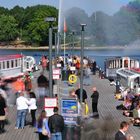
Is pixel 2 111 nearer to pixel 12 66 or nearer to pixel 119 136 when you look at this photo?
pixel 119 136

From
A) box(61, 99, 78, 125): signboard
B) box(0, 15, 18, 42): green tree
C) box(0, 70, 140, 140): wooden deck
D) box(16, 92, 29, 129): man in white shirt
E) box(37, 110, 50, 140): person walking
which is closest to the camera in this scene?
box(0, 70, 140, 140): wooden deck

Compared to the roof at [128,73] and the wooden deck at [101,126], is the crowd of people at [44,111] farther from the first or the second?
the roof at [128,73]

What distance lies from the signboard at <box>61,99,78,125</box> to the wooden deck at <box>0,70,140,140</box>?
0.91m

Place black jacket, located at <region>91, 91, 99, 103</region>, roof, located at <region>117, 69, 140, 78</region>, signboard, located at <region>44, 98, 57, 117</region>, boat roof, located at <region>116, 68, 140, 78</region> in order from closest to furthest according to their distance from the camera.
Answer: signboard, located at <region>44, 98, 57, 117</region> → black jacket, located at <region>91, 91, 99, 103</region> → roof, located at <region>117, 69, 140, 78</region> → boat roof, located at <region>116, 68, 140, 78</region>

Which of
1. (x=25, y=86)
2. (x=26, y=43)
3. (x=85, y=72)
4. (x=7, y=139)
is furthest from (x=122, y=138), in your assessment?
(x=26, y=43)

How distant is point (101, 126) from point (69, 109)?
12.7 ft

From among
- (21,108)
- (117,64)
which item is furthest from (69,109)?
(117,64)

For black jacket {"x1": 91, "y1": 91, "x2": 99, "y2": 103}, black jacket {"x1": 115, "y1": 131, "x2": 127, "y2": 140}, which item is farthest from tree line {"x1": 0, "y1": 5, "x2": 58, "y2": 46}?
black jacket {"x1": 115, "y1": 131, "x2": 127, "y2": 140}

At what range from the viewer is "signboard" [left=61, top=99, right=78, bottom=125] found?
17656 mm

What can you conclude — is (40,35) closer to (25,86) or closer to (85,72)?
(85,72)

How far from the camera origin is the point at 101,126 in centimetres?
1411

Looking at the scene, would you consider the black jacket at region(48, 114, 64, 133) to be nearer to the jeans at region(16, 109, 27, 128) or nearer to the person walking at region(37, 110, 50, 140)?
the person walking at region(37, 110, 50, 140)

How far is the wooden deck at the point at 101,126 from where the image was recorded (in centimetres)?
1399

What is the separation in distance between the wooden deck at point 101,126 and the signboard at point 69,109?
91 cm
